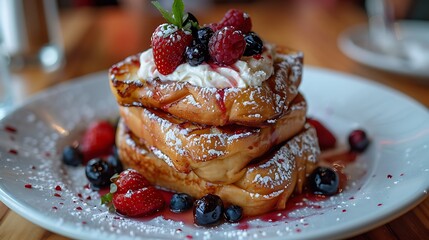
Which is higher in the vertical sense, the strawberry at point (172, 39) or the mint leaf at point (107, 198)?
the strawberry at point (172, 39)

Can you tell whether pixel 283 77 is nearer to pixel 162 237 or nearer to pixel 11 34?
pixel 162 237

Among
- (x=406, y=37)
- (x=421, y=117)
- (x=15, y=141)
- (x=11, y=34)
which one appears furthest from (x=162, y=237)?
(x=406, y=37)

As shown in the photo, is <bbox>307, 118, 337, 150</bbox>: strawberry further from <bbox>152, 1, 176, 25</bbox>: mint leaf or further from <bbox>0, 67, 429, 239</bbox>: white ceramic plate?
<bbox>152, 1, 176, 25</bbox>: mint leaf

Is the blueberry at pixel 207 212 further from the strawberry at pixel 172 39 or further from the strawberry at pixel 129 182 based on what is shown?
the strawberry at pixel 172 39

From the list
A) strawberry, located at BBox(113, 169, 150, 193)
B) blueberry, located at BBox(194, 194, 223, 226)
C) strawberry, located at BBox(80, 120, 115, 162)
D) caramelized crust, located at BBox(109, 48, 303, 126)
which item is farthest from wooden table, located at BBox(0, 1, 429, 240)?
blueberry, located at BBox(194, 194, 223, 226)

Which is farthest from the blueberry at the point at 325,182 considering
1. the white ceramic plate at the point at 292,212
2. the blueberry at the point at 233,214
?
the blueberry at the point at 233,214

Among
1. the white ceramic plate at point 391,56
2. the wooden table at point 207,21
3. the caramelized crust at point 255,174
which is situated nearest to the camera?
the caramelized crust at point 255,174

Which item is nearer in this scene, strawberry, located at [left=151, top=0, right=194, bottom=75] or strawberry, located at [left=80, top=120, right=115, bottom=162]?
strawberry, located at [left=151, top=0, right=194, bottom=75]

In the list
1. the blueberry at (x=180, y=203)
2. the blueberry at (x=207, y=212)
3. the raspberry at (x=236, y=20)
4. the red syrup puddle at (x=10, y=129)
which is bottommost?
the red syrup puddle at (x=10, y=129)
